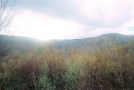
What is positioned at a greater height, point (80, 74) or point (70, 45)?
point (80, 74)

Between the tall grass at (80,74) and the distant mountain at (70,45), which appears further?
the distant mountain at (70,45)

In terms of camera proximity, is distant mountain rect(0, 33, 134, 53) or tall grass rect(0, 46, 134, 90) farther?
distant mountain rect(0, 33, 134, 53)

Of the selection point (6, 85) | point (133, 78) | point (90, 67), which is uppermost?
point (90, 67)

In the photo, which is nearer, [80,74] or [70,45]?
[80,74]

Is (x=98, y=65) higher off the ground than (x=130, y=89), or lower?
Result: higher

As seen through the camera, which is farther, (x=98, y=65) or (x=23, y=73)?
(x=23, y=73)

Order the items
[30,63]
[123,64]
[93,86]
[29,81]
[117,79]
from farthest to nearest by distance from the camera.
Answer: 1. [30,63]
2. [29,81]
3. [123,64]
4. [117,79]
5. [93,86]

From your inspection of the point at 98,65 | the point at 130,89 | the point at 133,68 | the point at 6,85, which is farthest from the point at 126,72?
the point at 6,85

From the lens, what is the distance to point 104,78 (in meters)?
15.3

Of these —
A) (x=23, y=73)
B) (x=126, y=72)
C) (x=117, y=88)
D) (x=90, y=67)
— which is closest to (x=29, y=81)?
(x=23, y=73)

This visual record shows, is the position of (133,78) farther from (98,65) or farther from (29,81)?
(29,81)

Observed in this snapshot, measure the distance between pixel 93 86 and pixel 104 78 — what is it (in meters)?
1.56

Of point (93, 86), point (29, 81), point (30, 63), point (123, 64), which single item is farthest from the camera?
point (30, 63)

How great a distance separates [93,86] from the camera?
1451cm
